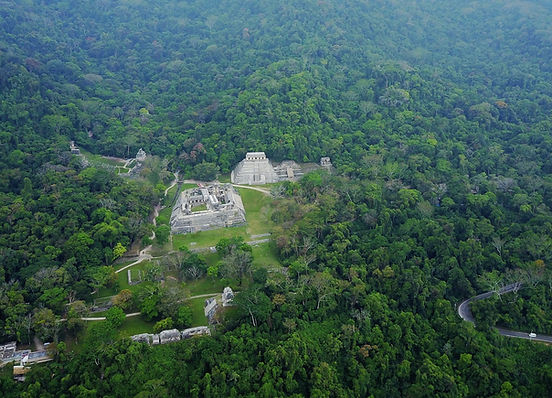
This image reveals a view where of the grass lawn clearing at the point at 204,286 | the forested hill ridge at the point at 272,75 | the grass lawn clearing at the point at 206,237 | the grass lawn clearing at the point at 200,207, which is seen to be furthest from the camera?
the forested hill ridge at the point at 272,75

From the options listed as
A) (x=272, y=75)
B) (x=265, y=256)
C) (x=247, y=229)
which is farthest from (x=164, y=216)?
(x=272, y=75)

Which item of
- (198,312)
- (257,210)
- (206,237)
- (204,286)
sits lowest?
(198,312)

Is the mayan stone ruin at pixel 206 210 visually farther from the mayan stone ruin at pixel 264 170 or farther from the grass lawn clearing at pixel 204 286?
the grass lawn clearing at pixel 204 286

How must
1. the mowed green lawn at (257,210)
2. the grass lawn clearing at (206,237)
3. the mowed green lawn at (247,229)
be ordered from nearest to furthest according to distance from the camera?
the grass lawn clearing at (206,237) < the mowed green lawn at (247,229) < the mowed green lawn at (257,210)

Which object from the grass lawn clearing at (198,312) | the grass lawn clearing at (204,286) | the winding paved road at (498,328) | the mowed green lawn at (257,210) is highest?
the mowed green lawn at (257,210)

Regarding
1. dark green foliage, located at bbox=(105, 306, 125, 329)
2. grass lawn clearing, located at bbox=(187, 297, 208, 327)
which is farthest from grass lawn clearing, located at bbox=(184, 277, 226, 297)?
dark green foliage, located at bbox=(105, 306, 125, 329)

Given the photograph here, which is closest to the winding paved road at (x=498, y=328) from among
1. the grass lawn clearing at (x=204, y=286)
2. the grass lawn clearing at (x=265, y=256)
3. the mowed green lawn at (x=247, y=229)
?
the grass lawn clearing at (x=265, y=256)

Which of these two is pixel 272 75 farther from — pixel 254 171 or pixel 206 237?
pixel 206 237
